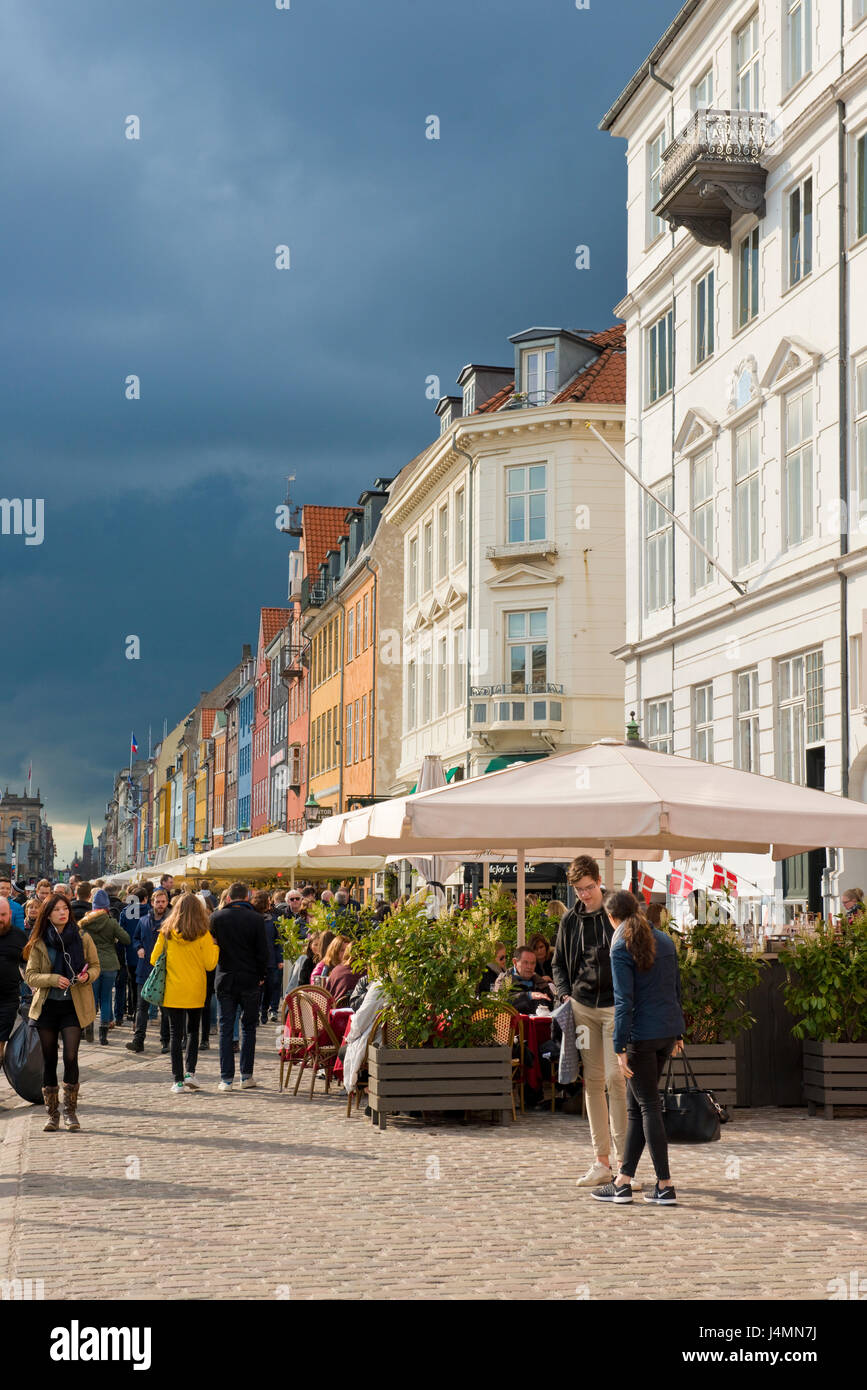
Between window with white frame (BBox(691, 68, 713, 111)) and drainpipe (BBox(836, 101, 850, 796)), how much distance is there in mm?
5678

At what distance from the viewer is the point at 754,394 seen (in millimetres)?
24766

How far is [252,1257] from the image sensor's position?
7527 mm

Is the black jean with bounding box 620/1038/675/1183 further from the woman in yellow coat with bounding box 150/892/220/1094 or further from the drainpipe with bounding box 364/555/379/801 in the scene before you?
the drainpipe with bounding box 364/555/379/801

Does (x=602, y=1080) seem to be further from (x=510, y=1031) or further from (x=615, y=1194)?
(x=510, y=1031)

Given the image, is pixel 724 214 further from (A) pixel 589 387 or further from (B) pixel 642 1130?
(B) pixel 642 1130

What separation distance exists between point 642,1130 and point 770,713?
1563 cm

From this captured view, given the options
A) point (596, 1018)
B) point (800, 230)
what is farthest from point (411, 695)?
point (596, 1018)

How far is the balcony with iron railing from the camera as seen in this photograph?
966 inches

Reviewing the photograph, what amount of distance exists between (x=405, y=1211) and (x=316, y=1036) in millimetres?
5933

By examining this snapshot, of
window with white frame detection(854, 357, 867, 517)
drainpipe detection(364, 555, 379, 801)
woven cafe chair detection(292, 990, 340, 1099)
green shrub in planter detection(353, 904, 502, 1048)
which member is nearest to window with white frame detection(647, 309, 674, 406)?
window with white frame detection(854, 357, 867, 517)

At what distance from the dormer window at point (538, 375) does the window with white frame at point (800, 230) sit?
17.7 metres

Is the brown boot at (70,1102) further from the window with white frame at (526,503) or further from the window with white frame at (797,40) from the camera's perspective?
the window with white frame at (526,503)
